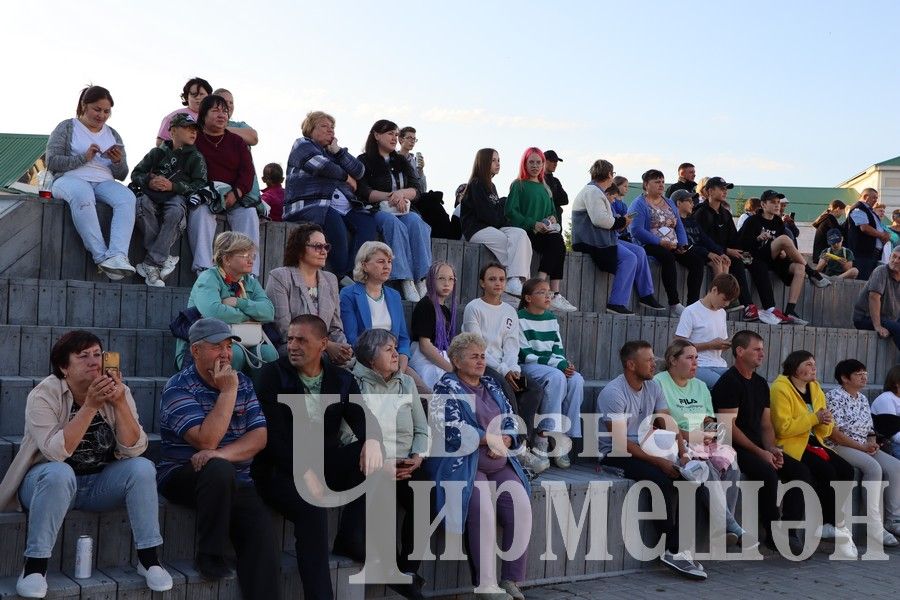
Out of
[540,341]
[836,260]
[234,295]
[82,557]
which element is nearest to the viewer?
[82,557]

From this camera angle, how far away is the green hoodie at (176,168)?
23.8 ft

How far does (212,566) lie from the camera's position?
16.2 feet

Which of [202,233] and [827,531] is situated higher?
[202,233]

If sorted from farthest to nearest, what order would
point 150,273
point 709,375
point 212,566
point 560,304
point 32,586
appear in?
point 560,304
point 709,375
point 150,273
point 212,566
point 32,586

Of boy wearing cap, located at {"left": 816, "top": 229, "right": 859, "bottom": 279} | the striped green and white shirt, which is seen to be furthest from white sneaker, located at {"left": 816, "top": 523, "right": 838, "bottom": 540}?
boy wearing cap, located at {"left": 816, "top": 229, "right": 859, "bottom": 279}

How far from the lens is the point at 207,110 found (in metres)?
7.66

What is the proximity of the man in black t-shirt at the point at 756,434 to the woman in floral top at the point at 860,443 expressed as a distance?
26.7 inches

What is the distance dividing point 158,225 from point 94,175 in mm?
515

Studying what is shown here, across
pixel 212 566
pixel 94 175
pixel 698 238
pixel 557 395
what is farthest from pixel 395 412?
pixel 698 238

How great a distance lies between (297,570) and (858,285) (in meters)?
9.01

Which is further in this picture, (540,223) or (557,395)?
(540,223)

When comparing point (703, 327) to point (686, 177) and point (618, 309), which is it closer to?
point (618, 309)

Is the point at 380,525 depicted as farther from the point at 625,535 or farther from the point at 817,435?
the point at 817,435

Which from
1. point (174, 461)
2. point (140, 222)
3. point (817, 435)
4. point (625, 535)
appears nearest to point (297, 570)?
point (174, 461)
